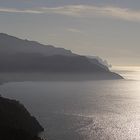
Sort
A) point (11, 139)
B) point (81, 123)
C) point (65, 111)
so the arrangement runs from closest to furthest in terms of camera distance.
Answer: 1. point (11, 139)
2. point (81, 123)
3. point (65, 111)

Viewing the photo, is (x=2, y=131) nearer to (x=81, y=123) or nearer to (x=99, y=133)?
(x=99, y=133)

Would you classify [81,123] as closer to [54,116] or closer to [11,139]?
[54,116]

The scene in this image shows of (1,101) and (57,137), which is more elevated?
(1,101)

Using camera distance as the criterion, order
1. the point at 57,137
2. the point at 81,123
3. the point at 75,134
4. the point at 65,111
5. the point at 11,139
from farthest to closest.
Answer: the point at 65,111
the point at 81,123
the point at 75,134
the point at 57,137
the point at 11,139

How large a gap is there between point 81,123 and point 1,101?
41051 millimetres

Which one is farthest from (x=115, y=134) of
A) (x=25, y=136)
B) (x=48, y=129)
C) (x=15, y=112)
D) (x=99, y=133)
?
(x=25, y=136)

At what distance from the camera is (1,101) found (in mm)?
120375

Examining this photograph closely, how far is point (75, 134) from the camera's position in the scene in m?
124

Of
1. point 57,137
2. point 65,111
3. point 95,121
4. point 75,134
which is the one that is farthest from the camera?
point 65,111

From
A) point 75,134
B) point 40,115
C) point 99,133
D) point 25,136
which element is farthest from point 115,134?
point 25,136

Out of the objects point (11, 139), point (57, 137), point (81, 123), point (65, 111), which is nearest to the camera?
point (11, 139)

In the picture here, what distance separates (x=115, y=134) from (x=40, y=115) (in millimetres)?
48275

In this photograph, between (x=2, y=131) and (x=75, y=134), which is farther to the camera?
(x=75, y=134)

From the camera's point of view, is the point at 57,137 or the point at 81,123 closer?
the point at 57,137
